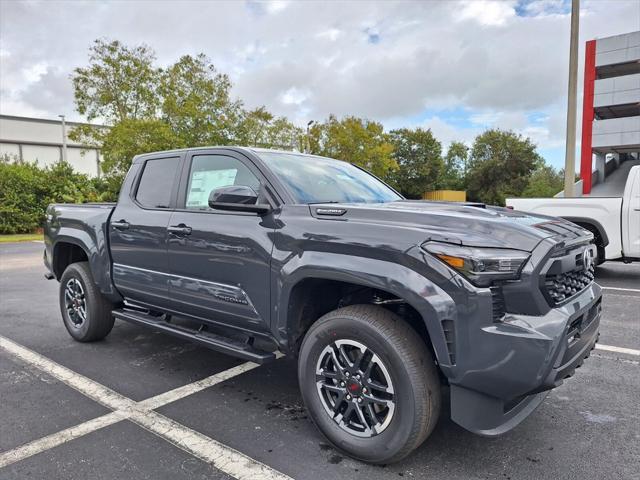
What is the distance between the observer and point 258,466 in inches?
104

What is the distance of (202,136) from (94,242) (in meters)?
19.3

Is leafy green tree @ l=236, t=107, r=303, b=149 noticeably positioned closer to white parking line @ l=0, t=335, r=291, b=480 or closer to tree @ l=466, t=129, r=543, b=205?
white parking line @ l=0, t=335, r=291, b=480

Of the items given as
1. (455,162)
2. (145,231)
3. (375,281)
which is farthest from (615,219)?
(455,162)

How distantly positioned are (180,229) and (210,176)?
49cm

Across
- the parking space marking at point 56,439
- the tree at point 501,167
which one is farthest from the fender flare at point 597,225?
the tree at point 501,167

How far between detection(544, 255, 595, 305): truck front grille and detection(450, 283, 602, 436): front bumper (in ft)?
0.25

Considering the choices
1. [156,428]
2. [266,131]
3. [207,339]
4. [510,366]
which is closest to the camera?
[510,366]

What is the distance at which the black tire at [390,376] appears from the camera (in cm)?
243

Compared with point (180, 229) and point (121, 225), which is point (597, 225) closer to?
point (180, 229)

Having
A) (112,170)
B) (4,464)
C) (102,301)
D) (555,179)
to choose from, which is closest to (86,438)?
(4,464)

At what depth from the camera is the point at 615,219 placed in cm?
781

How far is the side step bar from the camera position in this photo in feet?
10.3

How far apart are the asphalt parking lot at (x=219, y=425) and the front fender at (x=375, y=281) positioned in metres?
0.70

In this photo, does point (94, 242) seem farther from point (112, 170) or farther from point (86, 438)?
point (112, 170)
